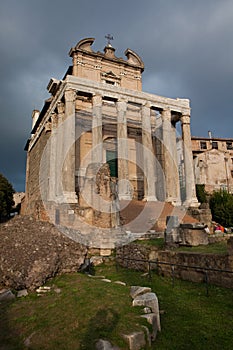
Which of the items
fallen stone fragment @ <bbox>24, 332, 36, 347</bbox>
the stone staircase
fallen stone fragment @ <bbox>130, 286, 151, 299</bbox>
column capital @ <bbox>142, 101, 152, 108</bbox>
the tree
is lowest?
fallen stone fragment @ <bbox>24, 332, 36, 347</bbox>

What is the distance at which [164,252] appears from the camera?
30.7ft

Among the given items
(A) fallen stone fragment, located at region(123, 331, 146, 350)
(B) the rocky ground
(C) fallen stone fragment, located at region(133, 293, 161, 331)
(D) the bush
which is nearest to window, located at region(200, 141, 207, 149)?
(D) the bush

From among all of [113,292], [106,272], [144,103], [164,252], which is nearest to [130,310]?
[113,292]

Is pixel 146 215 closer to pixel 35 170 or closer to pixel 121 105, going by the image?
pixel 121 105

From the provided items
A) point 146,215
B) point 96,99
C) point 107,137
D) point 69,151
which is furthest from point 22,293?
point 107,137

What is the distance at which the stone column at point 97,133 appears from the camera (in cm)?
2180

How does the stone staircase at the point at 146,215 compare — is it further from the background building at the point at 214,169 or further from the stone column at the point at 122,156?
the background building at the point at 214,169

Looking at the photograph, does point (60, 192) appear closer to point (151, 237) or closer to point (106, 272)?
point (151, 237)

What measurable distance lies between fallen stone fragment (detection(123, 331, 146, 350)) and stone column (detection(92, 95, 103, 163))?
17931 millimetres

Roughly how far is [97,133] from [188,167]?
863 centimetres

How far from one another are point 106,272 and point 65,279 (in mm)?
2887

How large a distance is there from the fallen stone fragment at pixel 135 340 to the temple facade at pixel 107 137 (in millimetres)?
11907

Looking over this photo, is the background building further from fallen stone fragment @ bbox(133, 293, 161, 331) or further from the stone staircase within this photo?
fallen stone fragment @ bbox(133, 293, 161, 331)

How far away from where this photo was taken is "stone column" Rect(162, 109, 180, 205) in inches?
949
